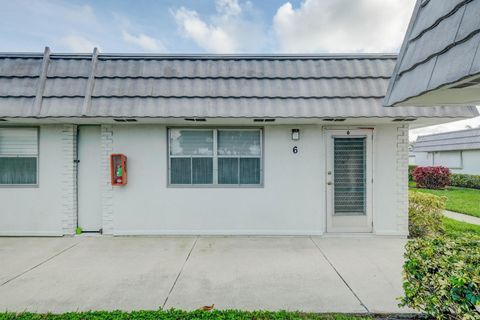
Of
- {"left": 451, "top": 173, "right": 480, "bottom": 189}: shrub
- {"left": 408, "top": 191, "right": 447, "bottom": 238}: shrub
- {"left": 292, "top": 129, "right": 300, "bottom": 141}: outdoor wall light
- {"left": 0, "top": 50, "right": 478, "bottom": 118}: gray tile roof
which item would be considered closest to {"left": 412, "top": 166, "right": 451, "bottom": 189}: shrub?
{"left": 451, "top": 173, "right": 480, "bottom": 189}: shrub

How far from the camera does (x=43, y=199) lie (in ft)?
19.9

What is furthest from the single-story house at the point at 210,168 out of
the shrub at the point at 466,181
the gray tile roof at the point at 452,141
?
the gray tile roof at the point at 452,141

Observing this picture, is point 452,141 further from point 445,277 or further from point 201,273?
point 201,273

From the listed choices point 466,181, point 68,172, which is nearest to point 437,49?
point 68,172

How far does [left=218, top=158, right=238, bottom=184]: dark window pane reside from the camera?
6.16 meters

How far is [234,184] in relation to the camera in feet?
20.1

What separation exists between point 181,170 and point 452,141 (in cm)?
2186

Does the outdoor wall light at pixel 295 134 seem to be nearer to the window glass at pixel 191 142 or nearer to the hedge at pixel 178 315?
the window glass at pixel 191 142

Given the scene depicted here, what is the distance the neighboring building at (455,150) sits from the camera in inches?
723

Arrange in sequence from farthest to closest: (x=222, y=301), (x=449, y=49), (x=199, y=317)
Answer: (x=222, y=301) < (x=199, y=317) < (x=449, y=49)

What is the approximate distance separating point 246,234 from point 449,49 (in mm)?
4981

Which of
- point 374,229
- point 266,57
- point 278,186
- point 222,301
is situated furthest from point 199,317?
point 266,57

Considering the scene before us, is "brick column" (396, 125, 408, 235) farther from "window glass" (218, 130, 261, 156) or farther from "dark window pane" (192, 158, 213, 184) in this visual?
"dark window pane" (192, 158, 213, 184)

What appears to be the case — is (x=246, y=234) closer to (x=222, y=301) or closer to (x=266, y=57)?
(x=222, y=301)
